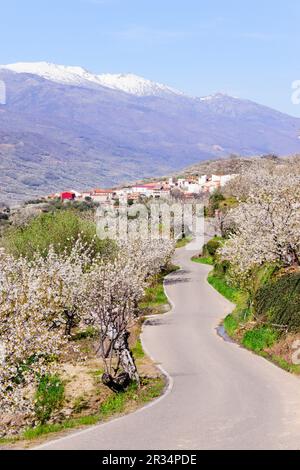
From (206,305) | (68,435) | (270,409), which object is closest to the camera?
(68,435)

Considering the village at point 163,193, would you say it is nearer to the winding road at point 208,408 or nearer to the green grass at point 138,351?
the green grass at point 138,351

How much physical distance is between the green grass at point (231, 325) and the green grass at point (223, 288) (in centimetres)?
841

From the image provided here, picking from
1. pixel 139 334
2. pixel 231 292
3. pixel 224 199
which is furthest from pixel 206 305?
pixel 224 199

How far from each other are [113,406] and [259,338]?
8.28m

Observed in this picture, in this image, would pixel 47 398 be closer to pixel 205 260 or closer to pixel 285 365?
pixel 285 365

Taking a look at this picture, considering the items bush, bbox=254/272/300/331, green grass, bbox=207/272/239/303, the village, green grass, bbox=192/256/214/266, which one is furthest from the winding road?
the village

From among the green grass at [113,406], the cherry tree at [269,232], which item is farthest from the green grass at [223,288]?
the green grass at [113,406]

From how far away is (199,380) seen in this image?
19891 mm

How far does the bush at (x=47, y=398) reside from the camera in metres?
18.6

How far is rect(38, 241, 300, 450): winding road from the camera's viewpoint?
13.1 m

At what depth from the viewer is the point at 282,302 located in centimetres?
2420
